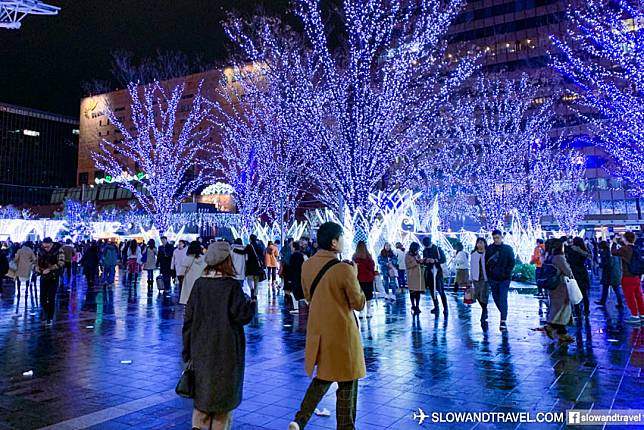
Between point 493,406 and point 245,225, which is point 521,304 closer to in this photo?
point 493,406

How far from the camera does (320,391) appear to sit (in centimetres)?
332

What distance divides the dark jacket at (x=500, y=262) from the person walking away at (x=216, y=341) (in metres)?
5.66

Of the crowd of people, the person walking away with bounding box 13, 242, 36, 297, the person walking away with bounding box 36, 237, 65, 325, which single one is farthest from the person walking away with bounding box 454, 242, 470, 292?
the person walking away with bounding box 13, 242, 36, 297

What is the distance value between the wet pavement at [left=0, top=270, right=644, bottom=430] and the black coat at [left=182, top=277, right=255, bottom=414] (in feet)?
3.46

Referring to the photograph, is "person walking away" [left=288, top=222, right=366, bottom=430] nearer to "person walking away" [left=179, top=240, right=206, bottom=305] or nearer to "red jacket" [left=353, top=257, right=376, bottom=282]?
"person walking away" [left=179, top=240, right=206, bottom=305]

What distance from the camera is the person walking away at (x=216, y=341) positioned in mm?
2973

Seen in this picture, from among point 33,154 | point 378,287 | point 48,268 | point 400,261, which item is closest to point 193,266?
point 48,268

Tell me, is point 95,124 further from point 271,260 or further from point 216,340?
point 216,340

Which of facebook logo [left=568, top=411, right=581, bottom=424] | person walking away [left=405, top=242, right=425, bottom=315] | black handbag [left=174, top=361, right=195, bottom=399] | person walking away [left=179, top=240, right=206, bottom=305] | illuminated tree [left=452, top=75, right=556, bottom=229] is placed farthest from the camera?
illuminated tree [left=452, top=75, right=556, bottom=229]

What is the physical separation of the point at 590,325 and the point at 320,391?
686 cm

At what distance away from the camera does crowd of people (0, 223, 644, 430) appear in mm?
3014

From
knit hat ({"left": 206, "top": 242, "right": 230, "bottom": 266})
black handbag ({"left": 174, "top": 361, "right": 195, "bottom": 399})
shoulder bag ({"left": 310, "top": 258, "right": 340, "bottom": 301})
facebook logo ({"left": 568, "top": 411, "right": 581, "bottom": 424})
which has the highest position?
knit hat ({"left": 206, "top": 242, "right": 230, "bottom": 266})

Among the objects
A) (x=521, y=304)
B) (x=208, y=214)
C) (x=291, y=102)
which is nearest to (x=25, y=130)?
(x=208, y=214)

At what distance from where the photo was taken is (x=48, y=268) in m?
8.48
